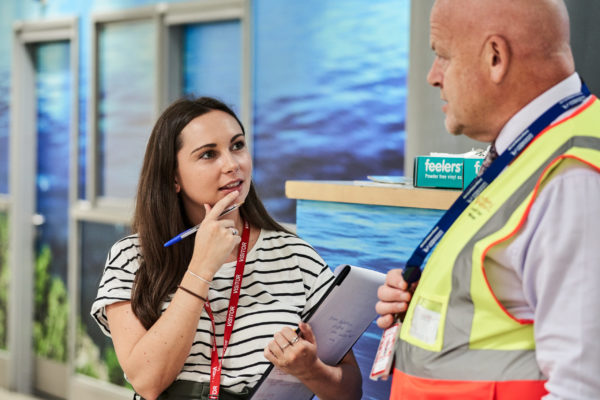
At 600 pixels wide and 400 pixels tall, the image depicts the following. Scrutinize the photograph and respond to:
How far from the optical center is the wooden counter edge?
1.83 m

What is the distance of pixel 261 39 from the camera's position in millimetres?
4227

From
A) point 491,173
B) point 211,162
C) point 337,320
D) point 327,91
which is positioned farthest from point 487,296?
point 327,91

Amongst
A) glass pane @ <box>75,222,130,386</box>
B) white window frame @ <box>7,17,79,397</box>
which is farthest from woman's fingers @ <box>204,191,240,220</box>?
white window frame @ <box>7,17,79,397</box>

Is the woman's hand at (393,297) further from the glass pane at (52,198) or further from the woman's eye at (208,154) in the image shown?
the glass pane at (52,198)

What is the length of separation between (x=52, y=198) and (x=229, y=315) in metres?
4.31

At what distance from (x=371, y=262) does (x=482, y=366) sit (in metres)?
0.90

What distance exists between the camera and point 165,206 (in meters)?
2.13

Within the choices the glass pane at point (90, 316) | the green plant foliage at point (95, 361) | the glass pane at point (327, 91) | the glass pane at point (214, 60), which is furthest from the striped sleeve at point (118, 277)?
the green plant foliage at point (95, 361)

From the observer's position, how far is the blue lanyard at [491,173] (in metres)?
1.14

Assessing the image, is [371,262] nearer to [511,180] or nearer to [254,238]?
[254,238]

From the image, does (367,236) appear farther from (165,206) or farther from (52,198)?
(52,198)

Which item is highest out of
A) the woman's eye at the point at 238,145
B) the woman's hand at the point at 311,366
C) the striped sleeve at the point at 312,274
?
the woman's eye at the point at 238,145

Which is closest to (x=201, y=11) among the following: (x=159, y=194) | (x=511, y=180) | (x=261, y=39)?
(x=261, y=39)

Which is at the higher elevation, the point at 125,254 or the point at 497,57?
the point at 497,57
